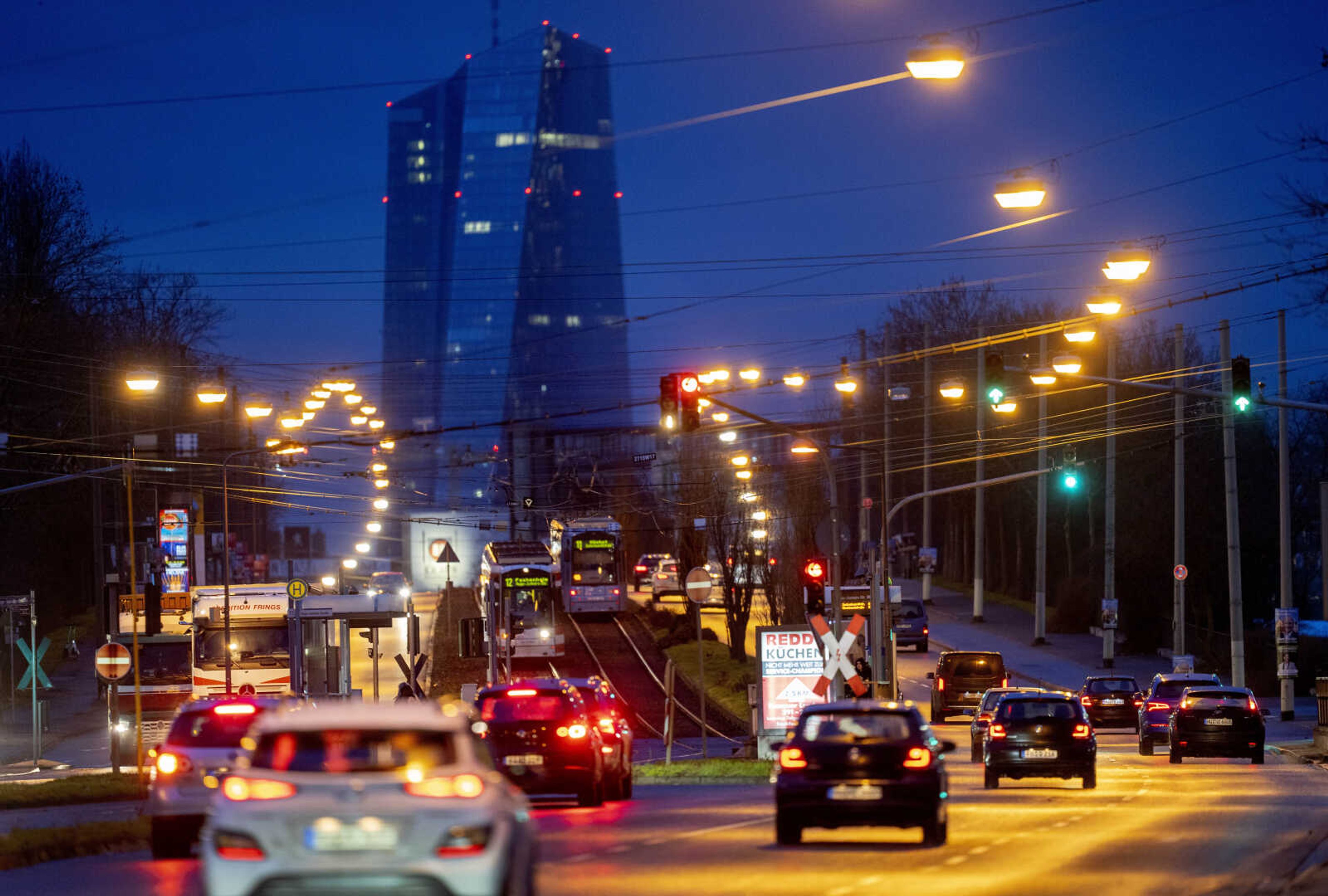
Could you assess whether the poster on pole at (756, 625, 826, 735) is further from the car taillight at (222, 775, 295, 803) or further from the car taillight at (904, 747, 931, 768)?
the car taillight at (222, 775, 295, 803)

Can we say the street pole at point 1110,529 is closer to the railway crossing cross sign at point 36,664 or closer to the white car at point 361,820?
the railway crossing cross sign at point 36,664

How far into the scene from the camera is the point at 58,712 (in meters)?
60.3

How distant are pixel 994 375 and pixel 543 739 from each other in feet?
42.4

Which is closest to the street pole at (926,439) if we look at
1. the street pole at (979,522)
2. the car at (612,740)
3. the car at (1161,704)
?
the street pole at (979,522)

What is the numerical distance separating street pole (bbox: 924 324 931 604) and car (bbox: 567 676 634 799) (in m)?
53.3

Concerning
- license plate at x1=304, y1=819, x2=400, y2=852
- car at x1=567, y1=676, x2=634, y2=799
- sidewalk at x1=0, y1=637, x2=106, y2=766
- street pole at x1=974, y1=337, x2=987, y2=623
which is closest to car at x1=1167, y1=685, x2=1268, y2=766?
car at x1=567, y1=676, x2=634, y2=799

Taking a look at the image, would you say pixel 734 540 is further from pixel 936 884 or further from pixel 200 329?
pixel 936 884

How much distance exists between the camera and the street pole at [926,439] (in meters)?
86.5

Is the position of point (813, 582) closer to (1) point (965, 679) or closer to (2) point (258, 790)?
(1) point (965, 679)

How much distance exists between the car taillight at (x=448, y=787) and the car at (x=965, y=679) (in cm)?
4109

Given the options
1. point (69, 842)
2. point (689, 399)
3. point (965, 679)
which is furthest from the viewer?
point (965, 679)

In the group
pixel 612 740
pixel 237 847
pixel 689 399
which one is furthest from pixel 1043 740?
pixel 237 847

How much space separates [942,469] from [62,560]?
44426 millimetres

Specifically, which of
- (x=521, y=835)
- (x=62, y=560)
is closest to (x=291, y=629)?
(x=521, y=835)
